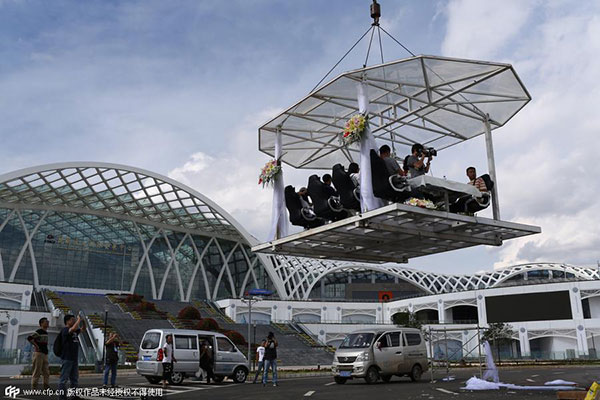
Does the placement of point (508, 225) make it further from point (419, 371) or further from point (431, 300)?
point (431, 300)

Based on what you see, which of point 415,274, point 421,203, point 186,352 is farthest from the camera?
point 415,274

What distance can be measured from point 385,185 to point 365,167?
0.53 metres

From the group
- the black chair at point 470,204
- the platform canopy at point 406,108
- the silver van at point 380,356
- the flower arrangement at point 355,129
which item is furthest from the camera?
the silver van at point 380,356

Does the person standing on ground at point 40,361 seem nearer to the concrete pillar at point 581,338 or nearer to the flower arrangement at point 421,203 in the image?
the flower arrangement at point 421,203

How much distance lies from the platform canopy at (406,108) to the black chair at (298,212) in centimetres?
174

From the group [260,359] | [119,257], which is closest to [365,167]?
[260,359]

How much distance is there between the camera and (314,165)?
1478 cm

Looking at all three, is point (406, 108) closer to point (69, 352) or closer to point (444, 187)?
point (444, 187)

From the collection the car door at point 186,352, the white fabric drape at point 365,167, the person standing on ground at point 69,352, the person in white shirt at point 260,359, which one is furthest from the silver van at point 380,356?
the person standing on ground at point 69,352

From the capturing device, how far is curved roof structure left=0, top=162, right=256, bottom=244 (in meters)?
43.7

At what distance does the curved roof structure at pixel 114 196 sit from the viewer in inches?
1720

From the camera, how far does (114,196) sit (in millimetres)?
48906

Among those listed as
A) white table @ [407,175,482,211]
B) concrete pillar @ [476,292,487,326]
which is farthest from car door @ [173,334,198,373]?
concrete pillar @ [476,292,487,326]

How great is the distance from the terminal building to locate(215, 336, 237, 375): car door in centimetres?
2477
